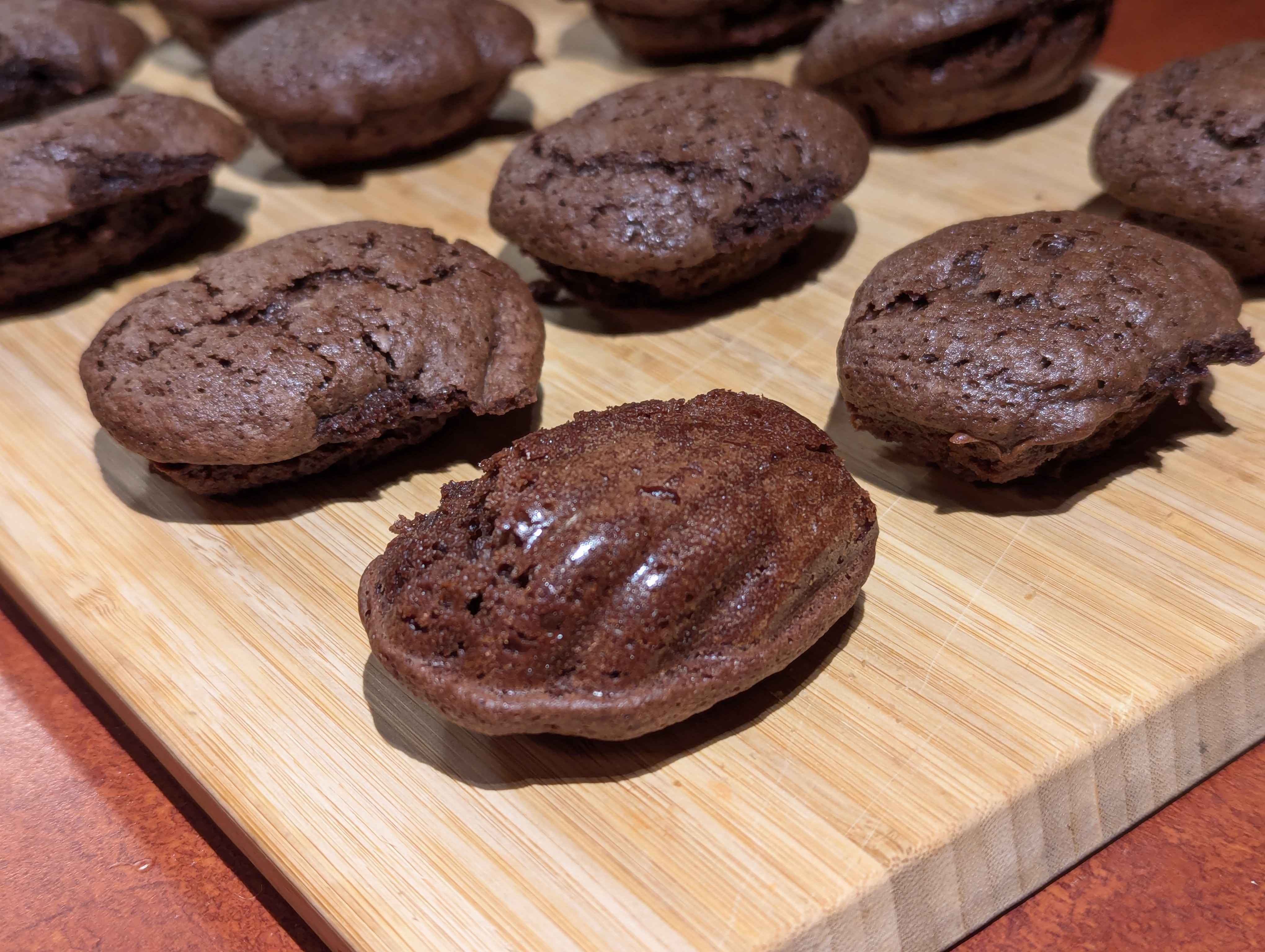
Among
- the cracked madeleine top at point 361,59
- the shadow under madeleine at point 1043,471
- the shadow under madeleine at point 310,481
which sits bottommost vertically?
the shadow under madeleine at point 310,481

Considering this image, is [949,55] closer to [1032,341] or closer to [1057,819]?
→ [1032,341]

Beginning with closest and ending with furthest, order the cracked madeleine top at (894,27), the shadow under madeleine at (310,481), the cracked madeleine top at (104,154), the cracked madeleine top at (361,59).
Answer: the shadow under madeleine at (310,481), the cracked madeleine top at (104,154), the cracked madeleine top at (894,27), the cracked madeleine top at (361,59)

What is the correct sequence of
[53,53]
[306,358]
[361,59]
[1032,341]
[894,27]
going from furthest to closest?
[53,53] → [361,59] → [894,27] → [306,358] → [1032,341]

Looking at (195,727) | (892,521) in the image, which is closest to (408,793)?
(195,727)

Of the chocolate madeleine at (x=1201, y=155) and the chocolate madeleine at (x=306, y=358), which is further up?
the chocolate madeleine at (x=1201, y=155)

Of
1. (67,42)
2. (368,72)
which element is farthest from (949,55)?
(67,42)

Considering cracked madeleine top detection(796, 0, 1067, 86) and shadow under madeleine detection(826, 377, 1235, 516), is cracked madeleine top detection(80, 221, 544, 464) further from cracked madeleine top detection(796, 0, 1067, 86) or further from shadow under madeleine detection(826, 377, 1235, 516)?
cracked madeleine top detection(796, 0, 1067, 86)

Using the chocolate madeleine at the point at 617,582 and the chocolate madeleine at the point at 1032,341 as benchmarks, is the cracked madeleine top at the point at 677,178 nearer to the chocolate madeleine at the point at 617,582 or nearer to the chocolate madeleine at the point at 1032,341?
the chocolate madeleine at the point at 1032,341

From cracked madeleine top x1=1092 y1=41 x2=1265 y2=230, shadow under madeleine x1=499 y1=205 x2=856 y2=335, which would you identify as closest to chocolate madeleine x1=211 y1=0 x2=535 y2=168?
shadow under madeleine x1=499 y1=205 x2=856 y2=335

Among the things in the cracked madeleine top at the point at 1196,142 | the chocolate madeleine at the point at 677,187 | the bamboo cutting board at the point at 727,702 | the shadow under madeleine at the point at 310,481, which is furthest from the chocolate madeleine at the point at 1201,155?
the shadow under madeleine at the point at 310,481
